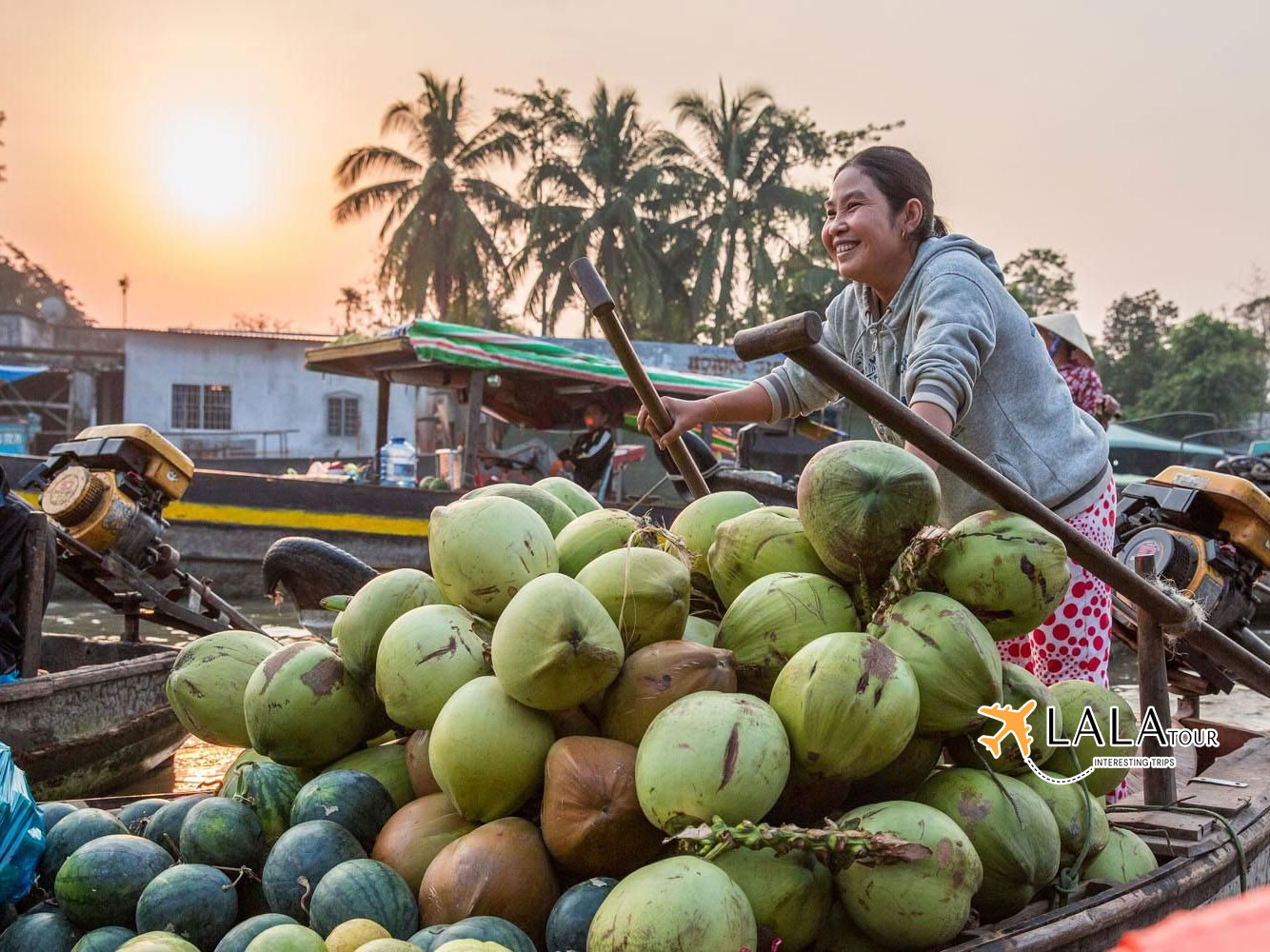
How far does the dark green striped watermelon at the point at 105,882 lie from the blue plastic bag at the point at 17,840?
116 mm

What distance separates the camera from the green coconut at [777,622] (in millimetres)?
1689

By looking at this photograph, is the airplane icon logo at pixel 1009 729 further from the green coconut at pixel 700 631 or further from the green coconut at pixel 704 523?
the green coconut at pixel 704 523

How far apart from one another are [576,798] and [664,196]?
25.2 m

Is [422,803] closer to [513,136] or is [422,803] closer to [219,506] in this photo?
[219,506]

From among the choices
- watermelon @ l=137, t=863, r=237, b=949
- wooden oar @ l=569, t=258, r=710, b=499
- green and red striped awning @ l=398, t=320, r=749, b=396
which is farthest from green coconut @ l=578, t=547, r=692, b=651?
green and red striped awning @ l=398, t=320, r=749, b=396

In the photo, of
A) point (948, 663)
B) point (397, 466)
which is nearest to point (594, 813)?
point (948, 663)

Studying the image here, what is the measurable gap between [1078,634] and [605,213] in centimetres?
2385

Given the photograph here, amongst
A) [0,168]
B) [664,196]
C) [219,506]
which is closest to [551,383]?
[219,506]

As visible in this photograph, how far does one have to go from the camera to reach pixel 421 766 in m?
1.78

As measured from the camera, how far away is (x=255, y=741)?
1.84m

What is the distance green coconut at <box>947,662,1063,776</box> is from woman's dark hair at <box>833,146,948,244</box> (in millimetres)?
993

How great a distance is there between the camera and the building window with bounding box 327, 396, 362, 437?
83.3ft

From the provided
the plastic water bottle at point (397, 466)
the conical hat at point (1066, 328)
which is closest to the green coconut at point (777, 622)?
the conical hat at point (1066, 328)

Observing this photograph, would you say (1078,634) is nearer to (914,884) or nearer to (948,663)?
(948,663)
